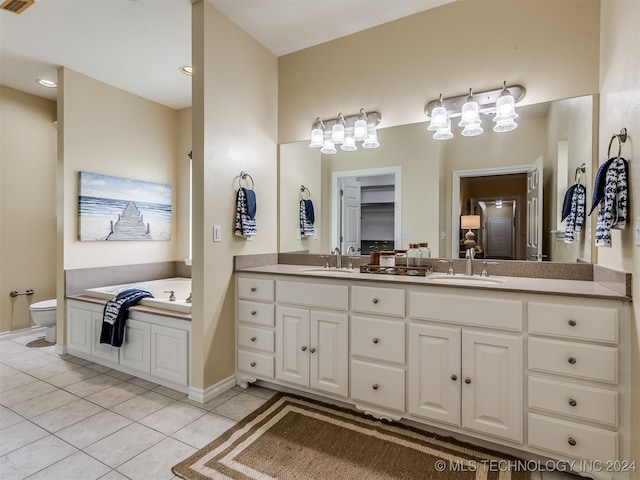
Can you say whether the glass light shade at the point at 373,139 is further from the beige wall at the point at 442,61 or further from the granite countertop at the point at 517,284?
the granite countertop at the point at 517,284

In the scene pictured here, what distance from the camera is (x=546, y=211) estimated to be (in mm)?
2107

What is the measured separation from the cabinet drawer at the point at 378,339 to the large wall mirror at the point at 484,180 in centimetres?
73

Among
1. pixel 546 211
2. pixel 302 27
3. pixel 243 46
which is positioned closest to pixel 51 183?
pixel 243 46

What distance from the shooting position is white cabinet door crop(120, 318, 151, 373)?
2543 millimetres

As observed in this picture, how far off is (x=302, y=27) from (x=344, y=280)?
1.95 meters

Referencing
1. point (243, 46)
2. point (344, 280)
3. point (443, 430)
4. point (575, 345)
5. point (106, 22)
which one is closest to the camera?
point (575, 345)

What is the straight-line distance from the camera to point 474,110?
2.18 meters

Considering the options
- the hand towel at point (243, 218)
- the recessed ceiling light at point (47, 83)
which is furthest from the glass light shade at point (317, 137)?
the recessed ceiling light at point (47, 83)

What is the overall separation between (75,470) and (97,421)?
454mm

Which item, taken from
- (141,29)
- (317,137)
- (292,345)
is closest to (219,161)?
(317,137)

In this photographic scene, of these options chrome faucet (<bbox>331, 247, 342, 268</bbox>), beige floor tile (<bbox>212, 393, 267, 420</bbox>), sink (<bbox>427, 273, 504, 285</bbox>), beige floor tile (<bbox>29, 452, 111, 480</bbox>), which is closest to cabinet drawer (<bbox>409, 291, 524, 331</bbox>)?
sink (<bbox>427, 273, 504, 285</bbox>)

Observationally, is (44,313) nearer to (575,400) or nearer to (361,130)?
(361,130)

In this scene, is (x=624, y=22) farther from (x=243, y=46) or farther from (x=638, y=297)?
(x=243, y=46)

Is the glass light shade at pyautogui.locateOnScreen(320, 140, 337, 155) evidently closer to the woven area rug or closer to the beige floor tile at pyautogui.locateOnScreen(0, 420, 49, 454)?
the woven area rug
